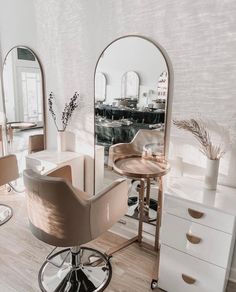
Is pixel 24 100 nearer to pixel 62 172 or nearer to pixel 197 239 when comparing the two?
pixel 62 172

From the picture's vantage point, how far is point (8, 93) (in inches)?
121

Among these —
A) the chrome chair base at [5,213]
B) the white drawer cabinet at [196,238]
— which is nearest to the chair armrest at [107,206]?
the white drawer cabinet at [196,238]

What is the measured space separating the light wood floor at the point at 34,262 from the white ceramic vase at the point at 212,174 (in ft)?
2.63

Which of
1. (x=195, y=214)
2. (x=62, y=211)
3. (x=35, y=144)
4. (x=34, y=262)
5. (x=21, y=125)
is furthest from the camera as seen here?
(x=21, y=125)

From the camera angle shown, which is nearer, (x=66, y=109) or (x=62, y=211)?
(x=62, y=211)

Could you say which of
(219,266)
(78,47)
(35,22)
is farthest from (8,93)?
(219,266)

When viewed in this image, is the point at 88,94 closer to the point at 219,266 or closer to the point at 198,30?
the point at 198,30

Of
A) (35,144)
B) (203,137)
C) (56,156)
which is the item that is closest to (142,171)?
(203,137)

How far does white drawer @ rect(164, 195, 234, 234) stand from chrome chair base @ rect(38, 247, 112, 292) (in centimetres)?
75

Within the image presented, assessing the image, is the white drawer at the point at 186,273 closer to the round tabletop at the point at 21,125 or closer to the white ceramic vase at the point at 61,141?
the white ceramic vase at the point at 61,141

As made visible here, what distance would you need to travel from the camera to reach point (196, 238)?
5.04 ft

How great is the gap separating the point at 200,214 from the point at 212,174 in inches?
11.4

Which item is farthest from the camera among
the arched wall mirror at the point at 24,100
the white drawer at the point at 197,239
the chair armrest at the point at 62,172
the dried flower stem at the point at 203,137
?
the arched wall mirror at the point at 24,100

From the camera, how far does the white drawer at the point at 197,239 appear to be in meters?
1.46
